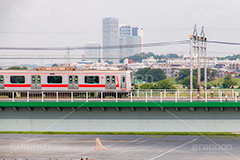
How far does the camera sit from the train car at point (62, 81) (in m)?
43.3

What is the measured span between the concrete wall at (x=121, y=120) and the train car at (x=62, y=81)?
6.57 metres

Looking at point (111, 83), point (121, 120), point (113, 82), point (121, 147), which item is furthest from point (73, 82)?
point (121, 147)

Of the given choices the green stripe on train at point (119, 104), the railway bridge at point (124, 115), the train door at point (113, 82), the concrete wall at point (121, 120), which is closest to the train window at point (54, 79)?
the train door at point (113, 82)

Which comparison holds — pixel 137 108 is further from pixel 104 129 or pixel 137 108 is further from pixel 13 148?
pixel 13 148

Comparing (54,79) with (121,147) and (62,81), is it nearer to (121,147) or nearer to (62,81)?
(62,81)

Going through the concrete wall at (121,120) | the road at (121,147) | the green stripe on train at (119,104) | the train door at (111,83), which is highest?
→ the train door at (111,83)

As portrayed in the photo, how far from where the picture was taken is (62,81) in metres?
43.4

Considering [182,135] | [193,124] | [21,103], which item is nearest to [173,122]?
[193,124]

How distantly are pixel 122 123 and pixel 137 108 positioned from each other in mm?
1849

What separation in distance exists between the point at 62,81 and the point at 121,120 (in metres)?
9.97

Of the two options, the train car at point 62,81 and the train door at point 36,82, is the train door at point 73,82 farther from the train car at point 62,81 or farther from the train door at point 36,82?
the train door at point 36,82

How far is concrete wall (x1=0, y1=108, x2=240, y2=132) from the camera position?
35.7 metres

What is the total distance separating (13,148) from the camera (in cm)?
3291

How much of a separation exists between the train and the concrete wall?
657 cm
